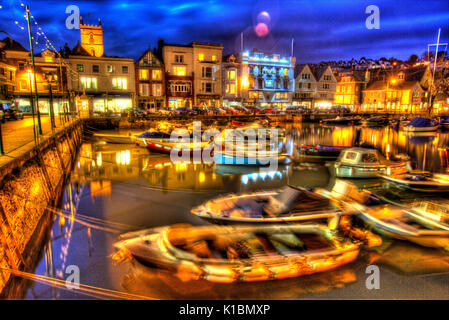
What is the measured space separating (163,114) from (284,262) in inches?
1843

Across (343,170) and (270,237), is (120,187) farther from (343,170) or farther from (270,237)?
(343,170)

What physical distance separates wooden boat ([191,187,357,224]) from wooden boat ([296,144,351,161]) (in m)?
14.8

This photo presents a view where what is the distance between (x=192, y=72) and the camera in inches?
2405

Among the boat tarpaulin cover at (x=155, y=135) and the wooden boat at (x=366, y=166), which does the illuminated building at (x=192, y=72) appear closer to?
the boat tarpaulin cover at (x=155, y=135)

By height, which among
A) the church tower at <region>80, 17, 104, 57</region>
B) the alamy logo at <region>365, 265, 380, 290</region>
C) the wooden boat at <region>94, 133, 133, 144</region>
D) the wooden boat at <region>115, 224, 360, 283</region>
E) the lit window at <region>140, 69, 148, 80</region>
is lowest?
the alamy logo at <region>365, 265, 380, 290</region>

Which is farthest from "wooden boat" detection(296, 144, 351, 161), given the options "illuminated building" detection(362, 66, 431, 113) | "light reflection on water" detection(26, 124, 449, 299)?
"illuminated building" detection(362, 66, 431, 113)

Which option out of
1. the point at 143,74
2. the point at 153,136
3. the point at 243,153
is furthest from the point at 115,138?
the point at 243,153

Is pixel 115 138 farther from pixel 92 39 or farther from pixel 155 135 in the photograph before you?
pixel 92 39

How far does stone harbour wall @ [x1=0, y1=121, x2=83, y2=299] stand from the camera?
8453mm

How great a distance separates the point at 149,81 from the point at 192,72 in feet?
29.6

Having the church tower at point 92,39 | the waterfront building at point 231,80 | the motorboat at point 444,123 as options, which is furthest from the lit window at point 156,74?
the motorboat at point 444,123

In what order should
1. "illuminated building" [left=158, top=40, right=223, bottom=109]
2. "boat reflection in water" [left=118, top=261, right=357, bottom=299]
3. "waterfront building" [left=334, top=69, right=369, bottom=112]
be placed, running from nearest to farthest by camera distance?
1. "boat reflection in water" [left=118, top=261, right=357, bottom=299]
2. "illuminated building" [left=158, top=40, right=223, bottom=109]
3. "waterfront building" [left=334, top=69, right=369, bottom=112]

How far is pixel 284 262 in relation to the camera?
9.06 meters

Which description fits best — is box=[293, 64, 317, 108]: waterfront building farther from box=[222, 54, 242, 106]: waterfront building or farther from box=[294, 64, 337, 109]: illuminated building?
box=[222, 54, 242, 106]: waterfront building
